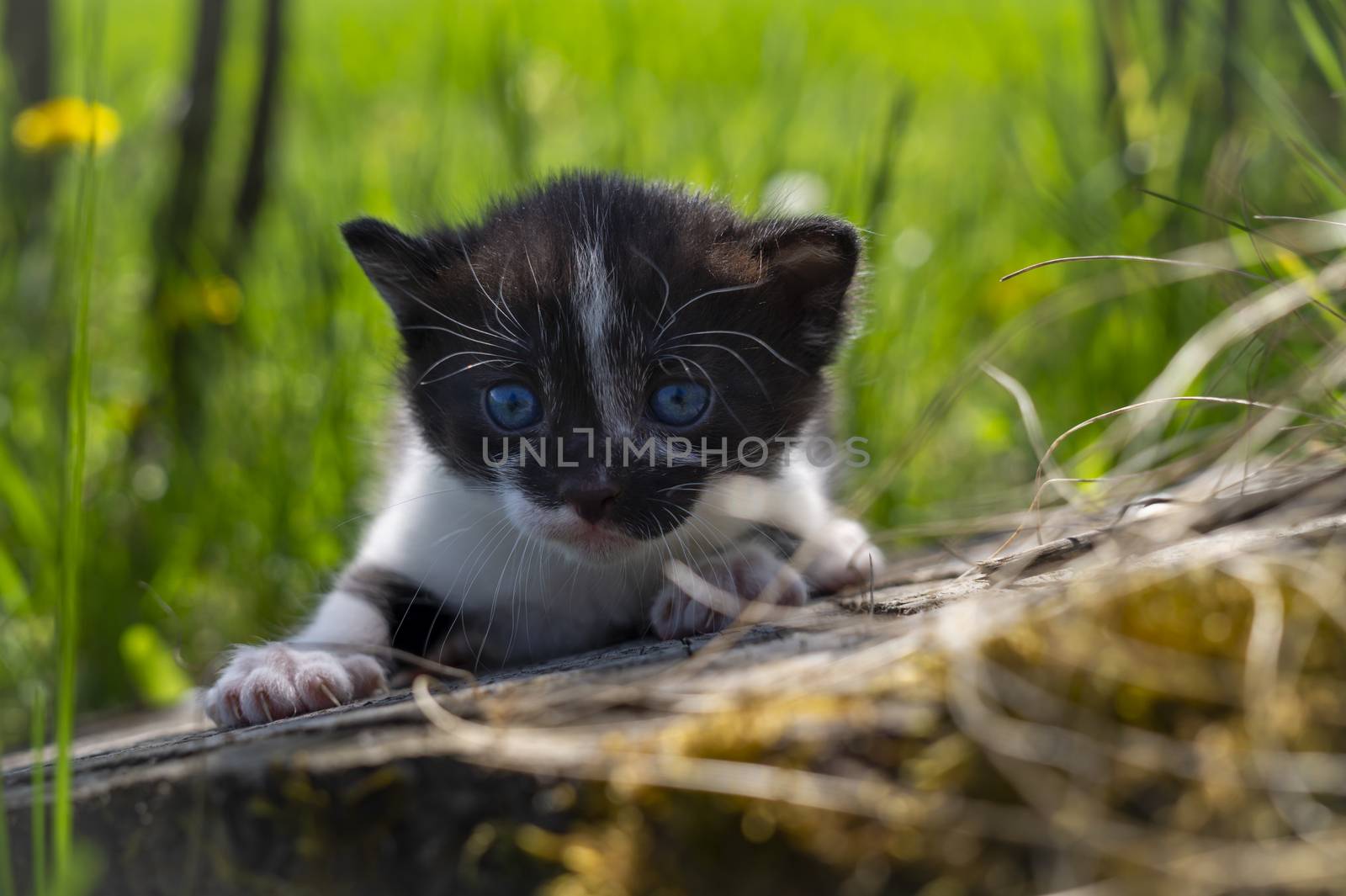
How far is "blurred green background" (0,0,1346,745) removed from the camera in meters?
2.91

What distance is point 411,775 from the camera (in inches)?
46.3

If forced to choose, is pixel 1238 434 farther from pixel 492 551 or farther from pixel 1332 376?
pixel 492 551

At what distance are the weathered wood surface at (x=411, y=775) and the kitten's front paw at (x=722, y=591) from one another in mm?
279

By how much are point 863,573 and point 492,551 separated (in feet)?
2.43

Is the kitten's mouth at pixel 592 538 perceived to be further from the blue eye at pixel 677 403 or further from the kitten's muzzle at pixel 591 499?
the blue eye at pixel 677 403

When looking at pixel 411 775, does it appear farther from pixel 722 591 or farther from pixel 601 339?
pixel 601 339

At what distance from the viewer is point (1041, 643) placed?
1143mm

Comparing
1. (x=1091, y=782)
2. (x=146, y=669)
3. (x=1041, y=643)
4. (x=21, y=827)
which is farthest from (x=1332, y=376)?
(x=146, y=669)

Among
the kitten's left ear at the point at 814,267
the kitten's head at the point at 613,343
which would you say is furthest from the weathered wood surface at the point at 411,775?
the kitten's left ear at the point at 814,267

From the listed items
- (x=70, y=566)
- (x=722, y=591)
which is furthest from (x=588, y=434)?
(x=70, y=566)

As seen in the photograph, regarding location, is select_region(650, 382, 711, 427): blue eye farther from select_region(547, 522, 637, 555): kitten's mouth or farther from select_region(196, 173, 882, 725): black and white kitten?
select_region(547, 522, 637, 555): kitten's mouth

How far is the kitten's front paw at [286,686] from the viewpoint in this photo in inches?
71.2

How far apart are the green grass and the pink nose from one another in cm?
69

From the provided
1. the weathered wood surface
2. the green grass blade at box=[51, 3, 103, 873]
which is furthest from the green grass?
the weathered wood surface
